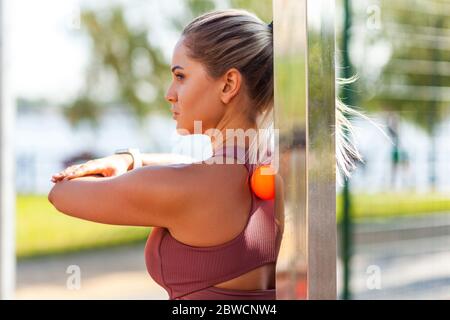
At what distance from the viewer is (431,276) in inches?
160

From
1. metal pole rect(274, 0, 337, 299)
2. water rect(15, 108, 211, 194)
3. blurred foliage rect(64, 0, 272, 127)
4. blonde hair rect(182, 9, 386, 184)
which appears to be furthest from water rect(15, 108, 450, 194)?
metal pole rect(274, 0, 337, 299)

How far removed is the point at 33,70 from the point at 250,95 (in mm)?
4273

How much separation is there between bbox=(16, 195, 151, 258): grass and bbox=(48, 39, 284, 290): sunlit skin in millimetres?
5762

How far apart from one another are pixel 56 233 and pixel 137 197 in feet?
20.9

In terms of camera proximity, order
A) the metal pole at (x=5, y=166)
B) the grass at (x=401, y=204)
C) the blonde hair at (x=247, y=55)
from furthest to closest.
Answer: the grass at (x=401, y=204), the metal pole at (x=5, y=166), the blonde hair at (x=247, y=55)

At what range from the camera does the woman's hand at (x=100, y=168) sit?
1.19 m

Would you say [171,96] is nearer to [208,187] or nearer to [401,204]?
[208,187]

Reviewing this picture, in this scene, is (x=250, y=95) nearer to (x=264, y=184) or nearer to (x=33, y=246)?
(x=264, y=184)

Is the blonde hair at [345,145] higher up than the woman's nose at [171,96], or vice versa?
the woman's nose at [171,96]

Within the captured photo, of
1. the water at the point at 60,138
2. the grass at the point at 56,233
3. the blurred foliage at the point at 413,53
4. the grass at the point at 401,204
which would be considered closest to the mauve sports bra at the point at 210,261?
the grass at the point at 401,204

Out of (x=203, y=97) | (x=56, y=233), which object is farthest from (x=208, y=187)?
(x=56, y=233)

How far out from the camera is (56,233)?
7.24m

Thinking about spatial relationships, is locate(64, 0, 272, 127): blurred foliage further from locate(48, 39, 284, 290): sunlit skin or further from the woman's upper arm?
the woman's upper arm

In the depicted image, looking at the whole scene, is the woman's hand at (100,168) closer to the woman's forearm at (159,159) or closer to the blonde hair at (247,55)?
the woman's forearm at (159,159)
